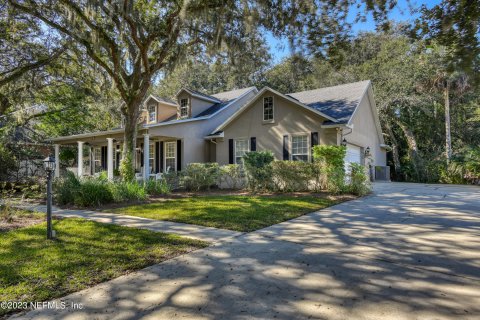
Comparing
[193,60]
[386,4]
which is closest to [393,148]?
[193,60]

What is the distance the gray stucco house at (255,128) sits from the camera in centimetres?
1378

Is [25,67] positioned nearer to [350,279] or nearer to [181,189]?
[181,189]

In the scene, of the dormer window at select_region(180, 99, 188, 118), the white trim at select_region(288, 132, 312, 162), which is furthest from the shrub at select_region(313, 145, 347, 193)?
the dormer window at select_region(180, 99, 188, 118)

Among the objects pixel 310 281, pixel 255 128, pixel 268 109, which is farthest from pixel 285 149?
pixel 310 281

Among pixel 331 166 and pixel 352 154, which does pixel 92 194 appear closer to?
pixel 331 166

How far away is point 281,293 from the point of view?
3104mm

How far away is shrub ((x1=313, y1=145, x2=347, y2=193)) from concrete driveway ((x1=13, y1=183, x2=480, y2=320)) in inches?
197

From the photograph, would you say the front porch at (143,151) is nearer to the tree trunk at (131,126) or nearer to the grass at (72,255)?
the tree trunk at (131,126)

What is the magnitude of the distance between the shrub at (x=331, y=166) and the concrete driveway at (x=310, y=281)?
5.00m

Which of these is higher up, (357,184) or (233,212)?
(357,184)

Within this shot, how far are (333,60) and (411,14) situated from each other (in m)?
1.98

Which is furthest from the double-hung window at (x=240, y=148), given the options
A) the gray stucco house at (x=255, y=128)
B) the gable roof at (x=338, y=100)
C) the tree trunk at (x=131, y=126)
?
the tree trunk at (x=131, y=126)

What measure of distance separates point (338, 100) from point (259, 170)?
6216 millimetres

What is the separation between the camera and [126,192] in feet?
33.1
